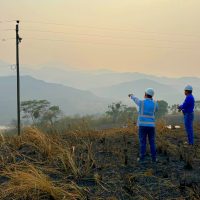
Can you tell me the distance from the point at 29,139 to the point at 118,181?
4.67m

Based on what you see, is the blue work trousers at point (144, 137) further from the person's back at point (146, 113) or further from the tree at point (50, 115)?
the tree at point (50, 115)

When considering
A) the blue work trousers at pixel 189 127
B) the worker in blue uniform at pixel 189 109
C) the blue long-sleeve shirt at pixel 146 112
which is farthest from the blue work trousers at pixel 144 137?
the blue work trousers at pixel 189 127

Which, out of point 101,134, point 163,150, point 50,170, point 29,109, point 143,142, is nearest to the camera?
point 50,170

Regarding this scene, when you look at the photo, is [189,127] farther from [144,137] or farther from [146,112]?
[146,112]

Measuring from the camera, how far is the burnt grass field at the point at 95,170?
318 inches

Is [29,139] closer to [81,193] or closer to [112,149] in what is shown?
[112,149]

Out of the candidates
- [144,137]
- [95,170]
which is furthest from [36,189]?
[144,137]

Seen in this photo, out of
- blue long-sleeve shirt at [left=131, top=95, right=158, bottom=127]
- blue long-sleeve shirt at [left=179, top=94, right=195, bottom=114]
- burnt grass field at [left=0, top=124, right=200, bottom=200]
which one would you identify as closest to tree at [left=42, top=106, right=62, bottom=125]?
blue long-sleeve shirt at [left=179, top=94, right=195, bottom=114]

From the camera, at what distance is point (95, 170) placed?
9766 millimetres

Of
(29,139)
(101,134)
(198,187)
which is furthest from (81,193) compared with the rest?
(101,134)

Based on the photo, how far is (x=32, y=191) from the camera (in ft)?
26.7

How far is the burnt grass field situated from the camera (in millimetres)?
8086

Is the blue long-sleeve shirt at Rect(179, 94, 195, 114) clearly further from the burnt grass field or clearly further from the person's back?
the person's back

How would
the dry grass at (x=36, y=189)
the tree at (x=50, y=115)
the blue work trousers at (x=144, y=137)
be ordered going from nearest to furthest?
the dry grass at (x=36, y=189)
the blue work trousers at (x=144, y=137)
the tree at (x=50, y=115)
